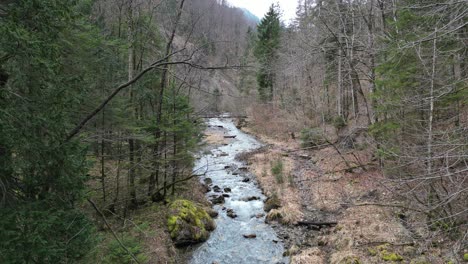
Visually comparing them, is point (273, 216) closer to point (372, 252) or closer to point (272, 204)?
point (272, 204)

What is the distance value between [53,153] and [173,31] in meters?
7.31

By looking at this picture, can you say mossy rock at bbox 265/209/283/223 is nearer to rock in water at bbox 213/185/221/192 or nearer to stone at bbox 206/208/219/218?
stone at bbox 206/208/219/218

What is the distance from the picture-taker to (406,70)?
819 cm

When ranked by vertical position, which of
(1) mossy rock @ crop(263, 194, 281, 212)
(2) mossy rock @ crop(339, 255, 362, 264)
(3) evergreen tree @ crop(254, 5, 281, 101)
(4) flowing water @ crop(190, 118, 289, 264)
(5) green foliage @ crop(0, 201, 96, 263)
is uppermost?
(3) evergreen tree @ crop(254, 5, 281, 101)

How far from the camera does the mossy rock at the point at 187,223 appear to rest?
946 centimetres

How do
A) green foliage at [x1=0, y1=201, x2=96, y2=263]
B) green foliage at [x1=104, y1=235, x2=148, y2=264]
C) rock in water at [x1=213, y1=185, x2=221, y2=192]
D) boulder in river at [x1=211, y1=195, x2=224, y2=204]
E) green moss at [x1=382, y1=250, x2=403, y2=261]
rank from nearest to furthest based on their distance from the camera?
green foliage at [x1=0, y1=201, x2=96, y2=263] → green foliage at [x1=104, y1=235, x2=148, y2=264] → green moss at [x1=382, y1=250, x2=403, y2=261] → boulder in river at [x1=211, y1=195, x2=224, y2=204] → rock in water at [x1=213, y1=185, x2=221, y2=192]

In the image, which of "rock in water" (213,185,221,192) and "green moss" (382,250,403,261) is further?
"rock in water" (213,185,221,192)

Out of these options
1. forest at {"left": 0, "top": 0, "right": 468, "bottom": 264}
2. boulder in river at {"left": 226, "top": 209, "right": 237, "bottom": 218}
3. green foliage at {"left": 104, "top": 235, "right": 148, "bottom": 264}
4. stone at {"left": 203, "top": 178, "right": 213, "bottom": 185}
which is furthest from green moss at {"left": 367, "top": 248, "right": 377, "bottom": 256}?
stone at {"left": 203, "top": 178, "right": 213, "bottom": 185}

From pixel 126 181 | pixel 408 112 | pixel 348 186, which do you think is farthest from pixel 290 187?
pixel 126 181

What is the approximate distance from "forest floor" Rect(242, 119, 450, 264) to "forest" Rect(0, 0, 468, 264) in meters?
0.07

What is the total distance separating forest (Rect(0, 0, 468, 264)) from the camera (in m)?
4.00

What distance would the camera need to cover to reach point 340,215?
10.7 meters

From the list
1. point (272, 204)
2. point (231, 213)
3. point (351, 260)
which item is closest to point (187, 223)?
point (231, 213)

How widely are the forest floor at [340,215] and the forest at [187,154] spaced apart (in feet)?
0.22
